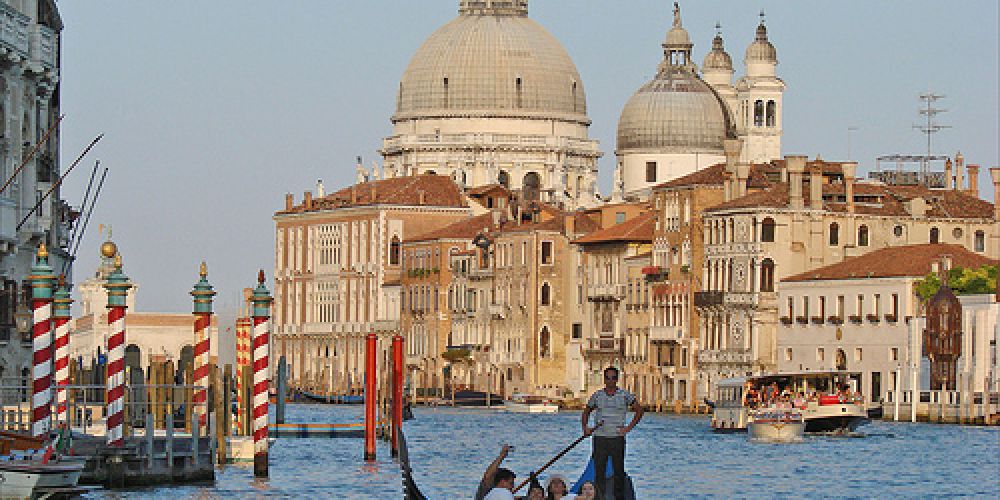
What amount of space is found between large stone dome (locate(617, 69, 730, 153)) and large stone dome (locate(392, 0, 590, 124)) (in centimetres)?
1088

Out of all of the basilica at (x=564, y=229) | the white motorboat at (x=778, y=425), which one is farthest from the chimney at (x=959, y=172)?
the white motorboat at (x=778, y=425)

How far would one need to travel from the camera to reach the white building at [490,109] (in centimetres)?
13825

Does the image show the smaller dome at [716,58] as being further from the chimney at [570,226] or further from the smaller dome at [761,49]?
the chimney at [570,226]

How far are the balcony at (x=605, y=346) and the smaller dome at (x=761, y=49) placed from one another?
2885cm

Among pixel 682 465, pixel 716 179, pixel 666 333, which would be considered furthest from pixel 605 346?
pixel 682 465

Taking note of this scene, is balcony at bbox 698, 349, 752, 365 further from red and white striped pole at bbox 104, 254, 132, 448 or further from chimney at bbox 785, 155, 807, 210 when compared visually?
red and white striped pole at bbox 104, 254, 132, 448

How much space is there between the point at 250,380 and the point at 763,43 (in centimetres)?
7853

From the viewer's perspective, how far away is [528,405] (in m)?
92.5

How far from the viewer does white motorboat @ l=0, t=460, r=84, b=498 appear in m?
29.8

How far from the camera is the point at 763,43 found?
126 metres

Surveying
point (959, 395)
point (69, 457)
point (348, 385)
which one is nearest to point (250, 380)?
point (69, 457)

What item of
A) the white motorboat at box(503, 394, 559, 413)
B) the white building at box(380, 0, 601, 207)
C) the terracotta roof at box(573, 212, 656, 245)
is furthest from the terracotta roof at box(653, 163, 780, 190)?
the white building at box(380, 0, 601, 207)

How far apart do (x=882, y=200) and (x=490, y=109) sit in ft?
168

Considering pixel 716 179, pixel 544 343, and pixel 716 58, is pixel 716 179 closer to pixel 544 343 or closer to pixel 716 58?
pixel 544 343
